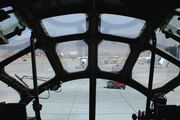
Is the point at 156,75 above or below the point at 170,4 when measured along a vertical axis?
below

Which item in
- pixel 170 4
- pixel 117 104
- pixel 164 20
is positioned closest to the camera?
pixel 170 4

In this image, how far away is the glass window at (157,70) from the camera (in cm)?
353

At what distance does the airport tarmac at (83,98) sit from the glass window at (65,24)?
2.95 feet

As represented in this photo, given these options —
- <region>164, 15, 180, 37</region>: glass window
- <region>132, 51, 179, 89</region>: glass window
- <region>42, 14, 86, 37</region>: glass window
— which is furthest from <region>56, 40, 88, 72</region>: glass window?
<region>164, 15, 180, 37</region>: glass window

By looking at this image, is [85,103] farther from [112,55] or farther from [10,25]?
[10,25]

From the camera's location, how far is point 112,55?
12.9 ft

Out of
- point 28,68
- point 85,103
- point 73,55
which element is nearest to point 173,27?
point 73,55

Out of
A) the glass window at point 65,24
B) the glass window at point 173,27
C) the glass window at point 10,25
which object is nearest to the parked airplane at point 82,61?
the glass window at point 65,24

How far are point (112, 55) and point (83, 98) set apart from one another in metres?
2.37

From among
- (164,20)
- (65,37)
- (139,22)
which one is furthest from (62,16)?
(164,20)

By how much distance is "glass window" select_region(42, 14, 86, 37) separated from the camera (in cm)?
305

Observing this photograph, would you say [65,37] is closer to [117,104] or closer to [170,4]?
[170,4]

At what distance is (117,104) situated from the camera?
A: 239 inches

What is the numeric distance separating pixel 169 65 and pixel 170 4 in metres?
1.99
